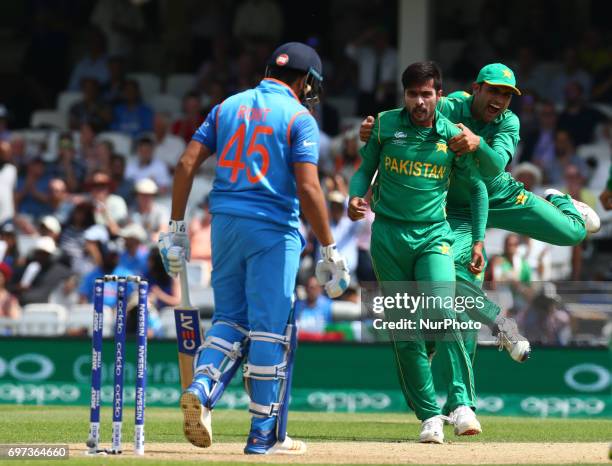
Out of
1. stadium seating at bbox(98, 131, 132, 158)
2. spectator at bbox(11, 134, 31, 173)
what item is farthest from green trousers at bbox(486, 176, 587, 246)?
spectator at bbox(11, 134, 31, 173)

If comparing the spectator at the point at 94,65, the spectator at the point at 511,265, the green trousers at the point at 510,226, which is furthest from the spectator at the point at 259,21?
the green trousers at the point at 510,226

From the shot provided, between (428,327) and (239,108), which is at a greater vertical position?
(239,108)

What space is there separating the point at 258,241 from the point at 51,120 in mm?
13663

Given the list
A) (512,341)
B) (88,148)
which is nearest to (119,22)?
(88,148)

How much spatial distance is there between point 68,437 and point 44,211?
9809 millimetres

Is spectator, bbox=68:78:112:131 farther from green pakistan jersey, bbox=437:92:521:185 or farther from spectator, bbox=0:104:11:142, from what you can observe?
green pakistan jersey, bbox=437:92:521:185

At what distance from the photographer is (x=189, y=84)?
67.8 ft

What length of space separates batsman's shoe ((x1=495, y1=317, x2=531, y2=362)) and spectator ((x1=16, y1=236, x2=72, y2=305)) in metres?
8.17

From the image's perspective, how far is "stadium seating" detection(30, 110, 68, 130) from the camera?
20.4 meters

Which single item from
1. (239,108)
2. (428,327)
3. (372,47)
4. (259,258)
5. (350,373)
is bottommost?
(350,373)

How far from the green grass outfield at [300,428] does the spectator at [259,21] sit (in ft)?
30.2

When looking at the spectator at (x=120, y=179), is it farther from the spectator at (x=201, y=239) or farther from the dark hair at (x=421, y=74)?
the dark hair at (x=421, y=74)

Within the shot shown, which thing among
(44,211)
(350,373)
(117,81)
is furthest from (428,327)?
(117,81)

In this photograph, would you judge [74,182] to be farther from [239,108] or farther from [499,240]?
[239,108]
